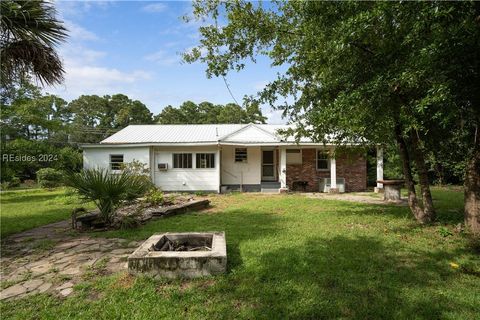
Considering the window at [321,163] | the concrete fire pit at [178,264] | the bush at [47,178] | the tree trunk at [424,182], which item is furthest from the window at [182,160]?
the concrete fire pit at [178,264]

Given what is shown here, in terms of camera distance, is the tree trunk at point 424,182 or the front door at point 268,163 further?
the front door at point 268,163

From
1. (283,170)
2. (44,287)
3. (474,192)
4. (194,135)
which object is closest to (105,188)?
(44,287)

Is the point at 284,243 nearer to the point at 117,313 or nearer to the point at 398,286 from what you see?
the point at 398,286

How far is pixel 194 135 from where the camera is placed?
18266 mm

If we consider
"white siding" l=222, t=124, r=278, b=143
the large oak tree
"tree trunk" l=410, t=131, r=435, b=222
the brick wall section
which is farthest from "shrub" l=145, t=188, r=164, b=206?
the brick wall section

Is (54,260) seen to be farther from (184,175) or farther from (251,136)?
(251,136)

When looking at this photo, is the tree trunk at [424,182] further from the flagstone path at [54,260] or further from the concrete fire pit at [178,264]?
the flagstone path at [54,260]

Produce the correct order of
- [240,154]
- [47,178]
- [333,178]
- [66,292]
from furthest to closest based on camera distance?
[47,178] < [240,154] < [333,178] < [66,292]

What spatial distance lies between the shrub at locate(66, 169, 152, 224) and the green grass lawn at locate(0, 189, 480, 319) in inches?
47.9

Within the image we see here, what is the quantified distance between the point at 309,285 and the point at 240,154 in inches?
542

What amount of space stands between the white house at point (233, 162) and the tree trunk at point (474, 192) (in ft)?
31.2

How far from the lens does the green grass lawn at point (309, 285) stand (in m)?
3.34

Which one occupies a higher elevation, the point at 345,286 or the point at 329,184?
the point at 329,184

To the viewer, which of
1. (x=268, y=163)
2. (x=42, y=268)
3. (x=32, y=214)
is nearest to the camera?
(x=42, y=268)
